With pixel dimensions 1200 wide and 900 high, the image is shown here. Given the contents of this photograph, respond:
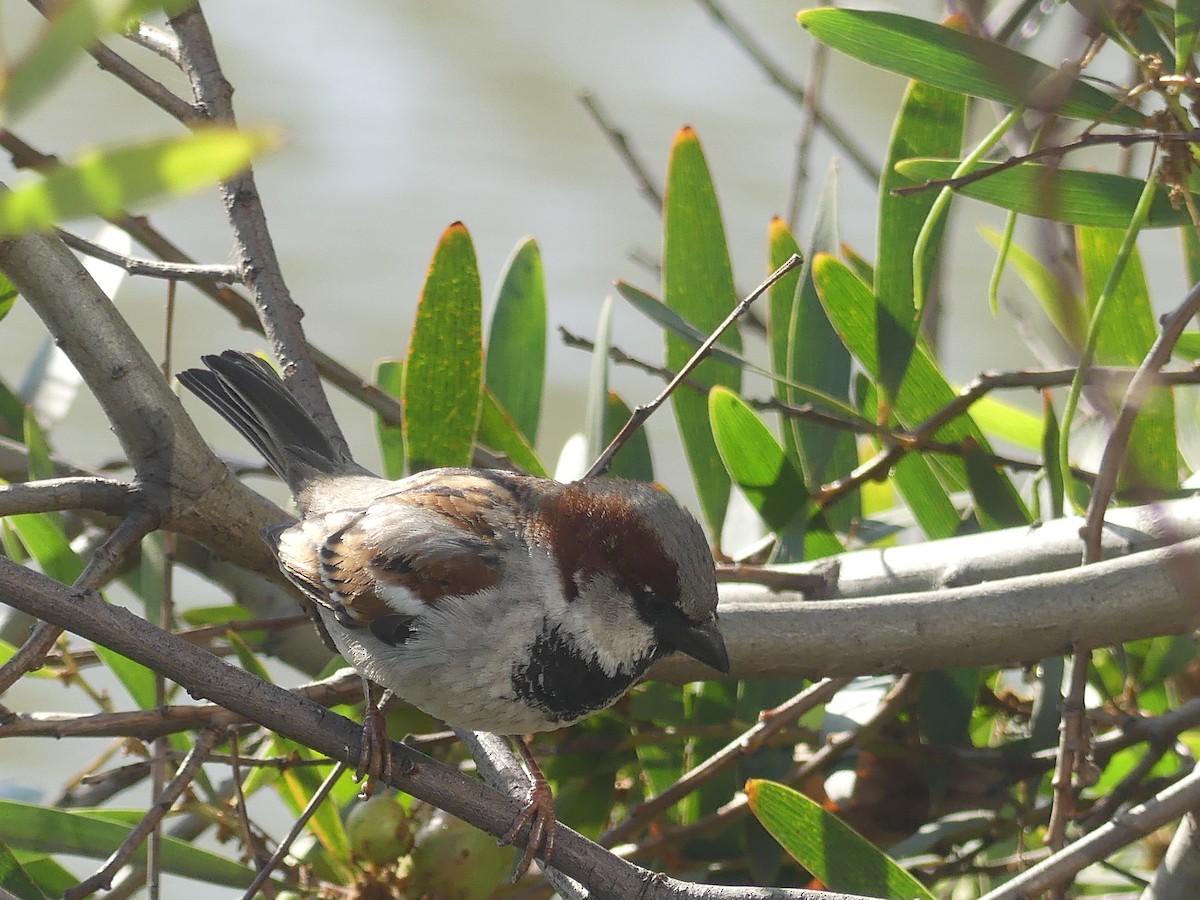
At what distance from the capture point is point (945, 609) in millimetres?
1210

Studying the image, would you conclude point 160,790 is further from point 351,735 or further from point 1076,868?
point 1076,868

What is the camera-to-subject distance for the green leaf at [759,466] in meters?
1.49

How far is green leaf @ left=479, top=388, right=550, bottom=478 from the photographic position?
1684 mm

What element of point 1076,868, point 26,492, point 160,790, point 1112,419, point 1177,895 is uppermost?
point 26,492

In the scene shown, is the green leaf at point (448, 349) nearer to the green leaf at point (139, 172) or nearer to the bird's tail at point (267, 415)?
the bird's tail at point (267, 415)

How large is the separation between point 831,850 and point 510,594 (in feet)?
1.39

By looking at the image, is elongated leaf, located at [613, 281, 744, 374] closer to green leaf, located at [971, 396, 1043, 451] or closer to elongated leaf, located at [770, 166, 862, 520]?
elongated leaf, located at [770, 166, 862, 520]

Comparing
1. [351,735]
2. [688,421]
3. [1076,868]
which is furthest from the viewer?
[688,421]

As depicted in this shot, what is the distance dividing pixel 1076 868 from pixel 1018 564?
1.40 feet

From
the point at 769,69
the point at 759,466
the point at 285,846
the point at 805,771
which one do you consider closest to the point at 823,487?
the point at 759,466

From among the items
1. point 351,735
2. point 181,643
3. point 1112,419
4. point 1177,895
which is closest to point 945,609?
point 1112,419

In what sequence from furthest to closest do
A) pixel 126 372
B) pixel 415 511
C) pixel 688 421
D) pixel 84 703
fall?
pixel 84 703
pixel 688 421
pixel 415 511
pixel 126 372

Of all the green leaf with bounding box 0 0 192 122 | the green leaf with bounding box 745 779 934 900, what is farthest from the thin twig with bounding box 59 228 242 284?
the green leaf with bounding box 0 0 192 122

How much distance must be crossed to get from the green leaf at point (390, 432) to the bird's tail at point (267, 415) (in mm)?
66
